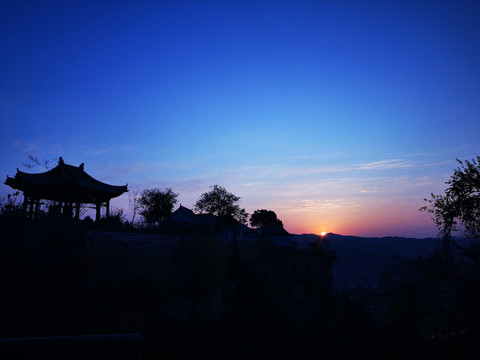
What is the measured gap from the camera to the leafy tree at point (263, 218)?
6788cm

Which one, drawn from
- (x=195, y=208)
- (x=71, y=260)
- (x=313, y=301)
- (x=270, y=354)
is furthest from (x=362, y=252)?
(x=71, y=260)

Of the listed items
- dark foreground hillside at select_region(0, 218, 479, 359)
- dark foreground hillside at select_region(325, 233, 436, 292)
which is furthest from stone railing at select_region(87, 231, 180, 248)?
dark foreground hillside at select_region(325, 233, 436, 292)

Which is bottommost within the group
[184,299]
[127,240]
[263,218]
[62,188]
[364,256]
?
[364,256]

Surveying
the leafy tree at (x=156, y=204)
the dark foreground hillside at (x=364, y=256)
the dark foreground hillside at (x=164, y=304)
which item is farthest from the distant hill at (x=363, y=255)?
the dark foreground hillside at (x=164, y=304)

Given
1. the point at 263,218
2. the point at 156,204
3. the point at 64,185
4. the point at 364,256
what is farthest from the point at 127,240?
the point at 364,256

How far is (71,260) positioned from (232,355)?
968 centimetres

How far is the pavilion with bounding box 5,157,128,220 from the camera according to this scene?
1898 centimetres

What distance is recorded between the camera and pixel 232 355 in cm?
1636

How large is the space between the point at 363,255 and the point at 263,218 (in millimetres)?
91756

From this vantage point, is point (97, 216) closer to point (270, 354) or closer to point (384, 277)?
point (270, 354)

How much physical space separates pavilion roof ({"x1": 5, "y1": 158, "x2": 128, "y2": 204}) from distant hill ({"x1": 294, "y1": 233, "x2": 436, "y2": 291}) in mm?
97453

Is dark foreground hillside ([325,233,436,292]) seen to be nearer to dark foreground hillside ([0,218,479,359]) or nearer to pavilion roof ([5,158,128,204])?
dark foreground hillside ([0,218,479,359])

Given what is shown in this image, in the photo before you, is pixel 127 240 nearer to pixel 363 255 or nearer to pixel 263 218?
pixel 263 218

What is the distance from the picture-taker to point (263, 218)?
69.1 metres
